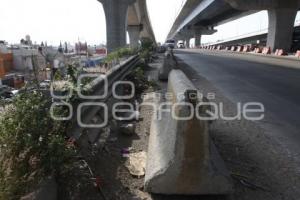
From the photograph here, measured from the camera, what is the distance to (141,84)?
11.2m

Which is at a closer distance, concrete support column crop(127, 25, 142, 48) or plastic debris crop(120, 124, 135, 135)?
plastic debris crop(120, 124, 135, 135)

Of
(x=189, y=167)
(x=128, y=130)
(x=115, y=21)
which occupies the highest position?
(x=115, y=21)

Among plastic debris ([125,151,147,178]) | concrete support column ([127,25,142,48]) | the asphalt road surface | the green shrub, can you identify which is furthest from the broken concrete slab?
concrete support column ([127,25,142,48])

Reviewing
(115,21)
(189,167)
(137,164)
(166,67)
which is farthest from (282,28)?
(189,167)

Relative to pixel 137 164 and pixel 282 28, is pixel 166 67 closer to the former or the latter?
pixel 137 164

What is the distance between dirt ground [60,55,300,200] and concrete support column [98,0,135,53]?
85.5ft

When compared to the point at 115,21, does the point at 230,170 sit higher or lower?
lower

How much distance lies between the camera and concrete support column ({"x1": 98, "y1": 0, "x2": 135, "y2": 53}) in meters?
31.8

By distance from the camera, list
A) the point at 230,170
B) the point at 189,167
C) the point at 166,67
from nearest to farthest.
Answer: the point at 189,167
the point at 230,170
the point at 166,67

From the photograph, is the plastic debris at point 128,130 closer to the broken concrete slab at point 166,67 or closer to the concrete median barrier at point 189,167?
the concrete median barrier at point 189,167

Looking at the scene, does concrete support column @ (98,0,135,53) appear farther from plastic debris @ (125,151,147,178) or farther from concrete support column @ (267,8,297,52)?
plastic debris @ (125,151,147,178)

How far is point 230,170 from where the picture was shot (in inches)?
169

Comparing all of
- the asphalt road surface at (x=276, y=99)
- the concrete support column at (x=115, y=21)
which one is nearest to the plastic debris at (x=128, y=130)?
the asphalt road surface at (x=276, y=99)

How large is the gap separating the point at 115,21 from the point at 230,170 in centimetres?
2914
